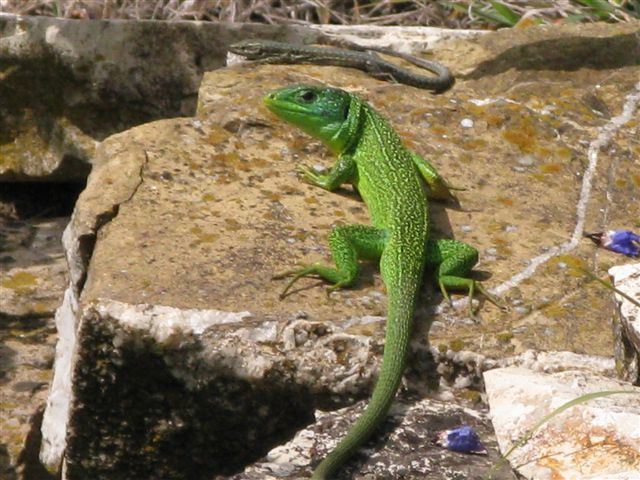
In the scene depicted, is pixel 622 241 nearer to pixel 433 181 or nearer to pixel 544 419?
pixel 433 181

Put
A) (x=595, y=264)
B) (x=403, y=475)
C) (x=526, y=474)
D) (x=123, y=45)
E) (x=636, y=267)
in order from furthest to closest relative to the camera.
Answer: (x=123, y=45)
(x=595, y=264)
(x=636, y=267)
(x=403, y=475)
(x=526, y=474)

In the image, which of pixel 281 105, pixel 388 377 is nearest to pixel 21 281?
pixel 281 105

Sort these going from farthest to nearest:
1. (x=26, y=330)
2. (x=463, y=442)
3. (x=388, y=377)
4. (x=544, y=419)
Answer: (x=26, y=330) < (x=388, y=377) < (x=463, y=442) < (x=544, y=419)

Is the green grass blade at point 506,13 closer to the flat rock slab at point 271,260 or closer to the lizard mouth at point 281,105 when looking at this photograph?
the flat rock slab at point 271,260

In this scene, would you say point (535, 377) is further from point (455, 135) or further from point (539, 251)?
point (455, 135)

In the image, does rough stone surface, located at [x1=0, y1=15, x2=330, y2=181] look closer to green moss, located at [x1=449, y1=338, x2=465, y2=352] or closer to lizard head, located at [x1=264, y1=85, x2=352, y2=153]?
lizard head, located at [x1=264, y1=85, x2=352, y2=153]

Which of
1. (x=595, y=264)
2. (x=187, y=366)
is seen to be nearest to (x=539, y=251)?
(x=595, y=264)

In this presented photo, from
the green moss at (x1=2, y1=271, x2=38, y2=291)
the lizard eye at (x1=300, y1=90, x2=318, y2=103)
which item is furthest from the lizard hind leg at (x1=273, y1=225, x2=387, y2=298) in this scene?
the green moss at (x1=2, y1=271, x2=38, y2=291)
